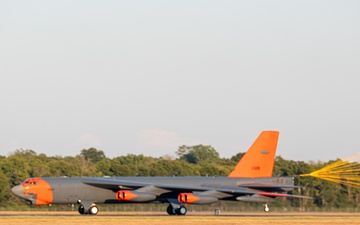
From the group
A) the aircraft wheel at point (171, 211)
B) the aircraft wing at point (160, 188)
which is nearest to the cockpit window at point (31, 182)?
the aircraft wing at point (160, 188)

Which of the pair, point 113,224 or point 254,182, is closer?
point 113,224

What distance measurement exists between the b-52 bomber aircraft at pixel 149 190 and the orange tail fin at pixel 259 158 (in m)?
0.84

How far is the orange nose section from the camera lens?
5594 centimetres

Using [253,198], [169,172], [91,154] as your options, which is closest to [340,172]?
[253,198]

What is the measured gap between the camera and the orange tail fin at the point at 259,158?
199 feet

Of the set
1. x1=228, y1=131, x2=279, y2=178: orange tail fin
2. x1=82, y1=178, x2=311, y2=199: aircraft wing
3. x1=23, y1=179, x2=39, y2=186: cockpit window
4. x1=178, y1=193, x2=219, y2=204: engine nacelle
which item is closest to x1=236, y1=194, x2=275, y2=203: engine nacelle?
x1=82, y1=178, x2=311, y2=199: aircraft wing

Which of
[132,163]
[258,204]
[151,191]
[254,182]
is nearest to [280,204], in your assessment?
[258,204]

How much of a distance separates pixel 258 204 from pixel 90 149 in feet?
212

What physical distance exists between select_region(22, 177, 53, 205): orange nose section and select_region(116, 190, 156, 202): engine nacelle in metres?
4.35

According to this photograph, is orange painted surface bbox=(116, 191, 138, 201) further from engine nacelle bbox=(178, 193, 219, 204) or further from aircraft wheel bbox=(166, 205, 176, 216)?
engine nacelle bbox=(178, 193, 219, 204)

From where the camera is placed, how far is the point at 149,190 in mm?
57062

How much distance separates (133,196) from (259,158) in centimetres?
1001

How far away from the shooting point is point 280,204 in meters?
66.6

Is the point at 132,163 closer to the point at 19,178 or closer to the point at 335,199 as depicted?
the point at 19,178
